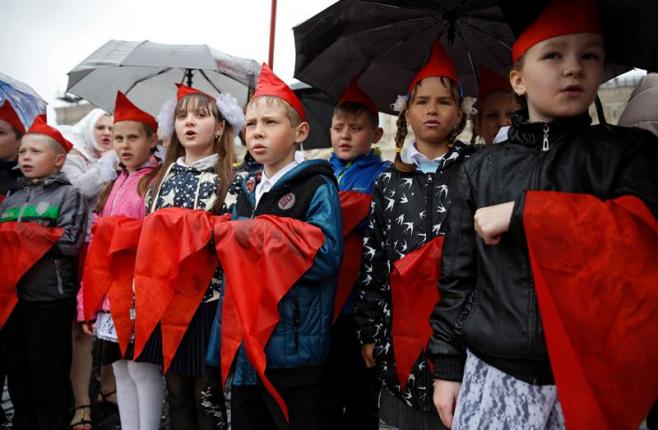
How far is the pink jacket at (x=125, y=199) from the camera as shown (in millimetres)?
3463

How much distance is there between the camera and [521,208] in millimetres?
1524

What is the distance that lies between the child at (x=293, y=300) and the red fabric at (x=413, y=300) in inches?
13.8

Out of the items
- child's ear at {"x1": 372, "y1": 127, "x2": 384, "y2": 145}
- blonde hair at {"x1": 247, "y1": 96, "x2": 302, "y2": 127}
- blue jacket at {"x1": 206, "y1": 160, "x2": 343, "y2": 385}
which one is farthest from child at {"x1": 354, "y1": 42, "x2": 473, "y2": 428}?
child's ear at {"x1": 372, "y1": 127, "x2": 384, "y2": 145}

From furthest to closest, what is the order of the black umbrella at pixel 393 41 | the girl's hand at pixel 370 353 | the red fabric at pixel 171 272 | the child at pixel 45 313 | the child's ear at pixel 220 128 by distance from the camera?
the child at pixel 45 313
the child's ear at pixel 220 128
the black umbrella at pixel 393 41
the red fabric at pixel 171 272
the girl's hand at pixel 370 353

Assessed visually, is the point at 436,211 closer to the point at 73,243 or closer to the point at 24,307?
the point at 73,243

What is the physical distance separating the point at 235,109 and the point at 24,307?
2.21 meters

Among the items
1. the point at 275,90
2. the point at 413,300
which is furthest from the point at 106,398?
the point at 413,300

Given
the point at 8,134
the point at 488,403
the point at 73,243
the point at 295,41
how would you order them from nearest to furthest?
the point at 488,403 → the point at 295,41 → the point at 73,243 → the point at 8,134

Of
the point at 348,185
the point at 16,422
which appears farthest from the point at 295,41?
the point at 16,422

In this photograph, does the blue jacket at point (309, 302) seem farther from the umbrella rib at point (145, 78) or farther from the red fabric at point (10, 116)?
the red fabric at point (10, 116)

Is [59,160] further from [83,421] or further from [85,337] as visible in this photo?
[83,421]

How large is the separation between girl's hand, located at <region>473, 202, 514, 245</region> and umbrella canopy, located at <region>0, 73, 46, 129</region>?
4381 millimetres

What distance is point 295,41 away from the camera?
11.0ft

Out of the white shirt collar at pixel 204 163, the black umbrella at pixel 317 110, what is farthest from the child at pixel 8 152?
the black umbrella at pixel 317 110
